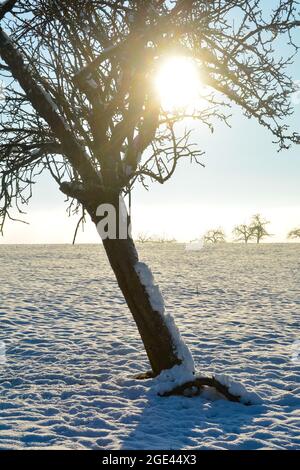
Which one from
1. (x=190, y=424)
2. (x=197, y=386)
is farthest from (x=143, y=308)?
(x=190, y=424)

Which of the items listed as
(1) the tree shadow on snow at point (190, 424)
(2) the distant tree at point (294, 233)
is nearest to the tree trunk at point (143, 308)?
(1) the tree shadow on snow at point (190, 424)

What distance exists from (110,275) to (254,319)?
11741 millimetres

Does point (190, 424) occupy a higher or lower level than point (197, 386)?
lower

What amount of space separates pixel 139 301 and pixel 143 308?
11cm

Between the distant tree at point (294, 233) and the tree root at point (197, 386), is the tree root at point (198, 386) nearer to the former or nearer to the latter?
the tree root at point (197, 386)

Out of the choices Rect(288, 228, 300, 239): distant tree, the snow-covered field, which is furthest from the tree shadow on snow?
Rect(288, 228, 300, 239): distant tree

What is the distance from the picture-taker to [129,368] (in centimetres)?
836

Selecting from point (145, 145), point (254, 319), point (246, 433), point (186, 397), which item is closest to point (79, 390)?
point (186, 397)

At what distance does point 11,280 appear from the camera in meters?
20.3

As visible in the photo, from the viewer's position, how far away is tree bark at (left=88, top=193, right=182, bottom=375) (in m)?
6.70

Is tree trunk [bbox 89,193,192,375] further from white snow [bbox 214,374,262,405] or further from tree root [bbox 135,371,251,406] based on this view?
white snow [bbox 214,374,262,405]

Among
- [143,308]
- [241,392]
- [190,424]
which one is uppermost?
[143,308]

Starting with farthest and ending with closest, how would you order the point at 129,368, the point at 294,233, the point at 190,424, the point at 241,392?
the point at 294,233
the point at 129,368
the point at 241,392
the point at 190,424

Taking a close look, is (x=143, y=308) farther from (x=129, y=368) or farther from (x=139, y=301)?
(x=129, y=368)
